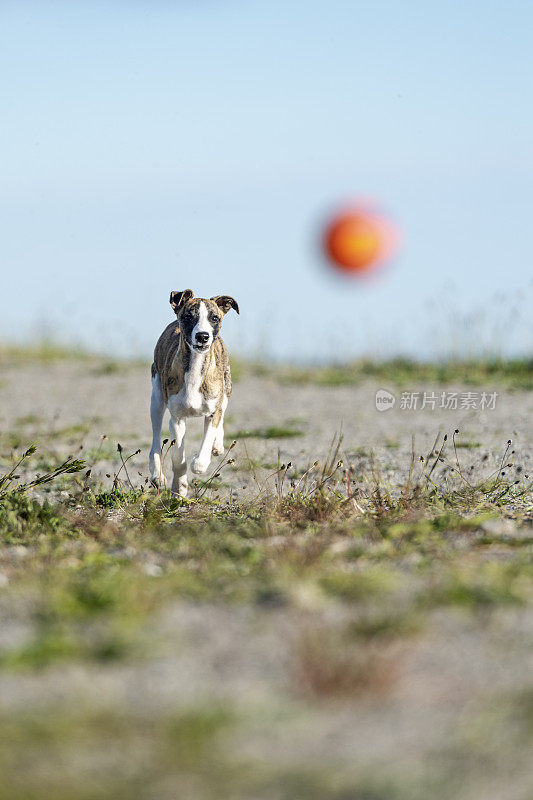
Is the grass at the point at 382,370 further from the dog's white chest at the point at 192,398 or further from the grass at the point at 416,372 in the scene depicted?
the dog's white chest at the point at 192,398

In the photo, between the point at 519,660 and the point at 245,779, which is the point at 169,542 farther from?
the point at 245,779

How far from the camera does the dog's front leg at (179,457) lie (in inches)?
251

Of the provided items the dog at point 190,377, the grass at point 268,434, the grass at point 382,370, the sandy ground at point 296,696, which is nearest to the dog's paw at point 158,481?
the dog at point 190,377

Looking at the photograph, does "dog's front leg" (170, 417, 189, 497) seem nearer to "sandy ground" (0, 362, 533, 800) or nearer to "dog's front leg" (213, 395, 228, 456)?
"dog's front leg" (213, 395, 228, 456)

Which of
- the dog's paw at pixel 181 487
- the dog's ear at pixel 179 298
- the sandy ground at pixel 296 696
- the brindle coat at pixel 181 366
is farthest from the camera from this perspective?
the dog's paw at pixel 181 487

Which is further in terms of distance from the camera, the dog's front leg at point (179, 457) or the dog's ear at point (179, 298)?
the dog's front leg at point (179, 457)

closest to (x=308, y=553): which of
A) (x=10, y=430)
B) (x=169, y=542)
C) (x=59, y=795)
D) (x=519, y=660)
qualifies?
(x=169, y=542)

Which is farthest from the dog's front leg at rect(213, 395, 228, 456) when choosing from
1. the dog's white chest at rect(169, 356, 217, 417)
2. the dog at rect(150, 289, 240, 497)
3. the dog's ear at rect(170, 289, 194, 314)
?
the dog's ear at rect(170, 289, 194, 314)

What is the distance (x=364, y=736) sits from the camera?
9.67ft

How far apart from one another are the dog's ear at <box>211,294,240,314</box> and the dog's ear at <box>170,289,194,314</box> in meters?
0.16

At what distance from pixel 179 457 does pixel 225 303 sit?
112 cm

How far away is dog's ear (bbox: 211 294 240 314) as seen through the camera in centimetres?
603

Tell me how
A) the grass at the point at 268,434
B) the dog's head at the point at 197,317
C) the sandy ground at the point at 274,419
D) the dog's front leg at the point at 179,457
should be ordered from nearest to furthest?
1. the dog's head at the point at 197,317
2. the dog's front leg at the point at 179,457
3. the sandy ground at the point at 274,419
4. the grass at the point at 268,434

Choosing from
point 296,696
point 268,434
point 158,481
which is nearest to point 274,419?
point 268,434
